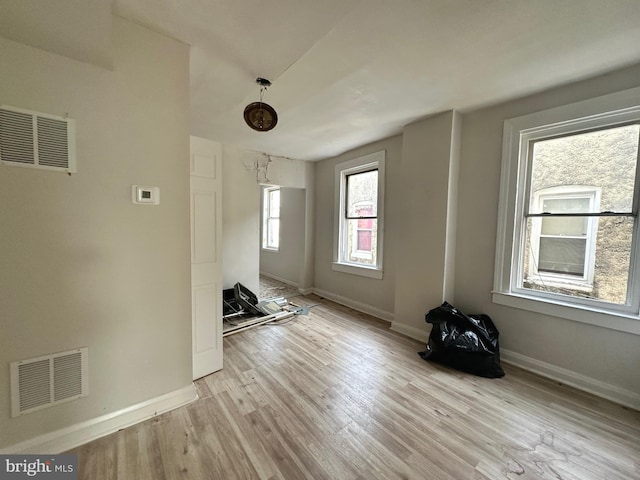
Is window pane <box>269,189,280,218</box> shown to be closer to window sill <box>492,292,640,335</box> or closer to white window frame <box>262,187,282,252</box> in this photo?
white window frame <box>262,187,282,252</box>

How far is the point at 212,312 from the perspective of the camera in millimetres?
2111

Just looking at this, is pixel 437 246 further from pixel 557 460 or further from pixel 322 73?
pixel 322 73

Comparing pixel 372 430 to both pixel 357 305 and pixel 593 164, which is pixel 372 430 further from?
pixel 593 164

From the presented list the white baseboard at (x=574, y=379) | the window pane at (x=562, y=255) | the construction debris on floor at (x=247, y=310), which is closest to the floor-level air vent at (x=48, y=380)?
the construction debris on floor at (x=247, y=310)

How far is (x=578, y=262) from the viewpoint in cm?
205

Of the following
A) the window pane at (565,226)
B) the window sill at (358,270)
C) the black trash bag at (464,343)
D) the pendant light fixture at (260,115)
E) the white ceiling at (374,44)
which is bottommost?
the black trash bag at (464,343)

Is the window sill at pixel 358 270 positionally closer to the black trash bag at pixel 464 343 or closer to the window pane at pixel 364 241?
the window pane at pixel 364 241

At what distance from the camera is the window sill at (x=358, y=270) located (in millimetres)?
3555

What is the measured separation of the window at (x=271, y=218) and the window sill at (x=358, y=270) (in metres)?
1.83

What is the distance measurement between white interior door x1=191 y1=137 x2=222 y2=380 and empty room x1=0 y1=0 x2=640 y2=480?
2cm

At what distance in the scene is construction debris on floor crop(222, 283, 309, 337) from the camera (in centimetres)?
317

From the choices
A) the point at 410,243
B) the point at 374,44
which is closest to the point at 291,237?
the point at 410,243

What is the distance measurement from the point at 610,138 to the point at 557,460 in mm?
2339

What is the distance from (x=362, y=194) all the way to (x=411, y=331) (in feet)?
7.00
